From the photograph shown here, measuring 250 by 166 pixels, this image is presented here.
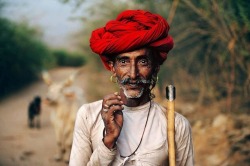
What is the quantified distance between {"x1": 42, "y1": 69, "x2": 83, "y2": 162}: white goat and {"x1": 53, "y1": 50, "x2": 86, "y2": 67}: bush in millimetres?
23739

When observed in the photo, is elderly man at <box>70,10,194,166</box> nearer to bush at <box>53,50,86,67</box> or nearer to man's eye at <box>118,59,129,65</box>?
man's eye at <box>118,59,129,65</box>

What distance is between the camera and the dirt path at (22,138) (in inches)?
397

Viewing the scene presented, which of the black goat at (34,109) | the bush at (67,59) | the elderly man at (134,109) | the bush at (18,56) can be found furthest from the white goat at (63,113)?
the bush at (67,59)

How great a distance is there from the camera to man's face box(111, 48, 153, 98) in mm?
2732

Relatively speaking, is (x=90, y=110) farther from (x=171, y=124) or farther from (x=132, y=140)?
(x=171, y=124)

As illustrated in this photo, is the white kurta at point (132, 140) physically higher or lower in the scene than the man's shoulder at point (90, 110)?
lower

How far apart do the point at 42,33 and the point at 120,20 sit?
2344 centimetres

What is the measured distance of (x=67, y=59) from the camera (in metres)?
34.9

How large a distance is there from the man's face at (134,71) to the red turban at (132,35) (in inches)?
1.8

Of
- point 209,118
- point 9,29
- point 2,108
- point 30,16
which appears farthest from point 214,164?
point 30,16

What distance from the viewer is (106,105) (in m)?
2.47

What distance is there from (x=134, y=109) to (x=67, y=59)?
106ft

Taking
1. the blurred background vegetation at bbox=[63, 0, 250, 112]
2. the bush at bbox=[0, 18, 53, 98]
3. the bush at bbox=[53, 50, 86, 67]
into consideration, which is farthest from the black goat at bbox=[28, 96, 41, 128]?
the bush at bbox=[53, 50, 86, 67]

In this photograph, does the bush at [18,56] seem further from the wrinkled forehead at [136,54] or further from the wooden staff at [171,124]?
the wooden staff at [171,124]
